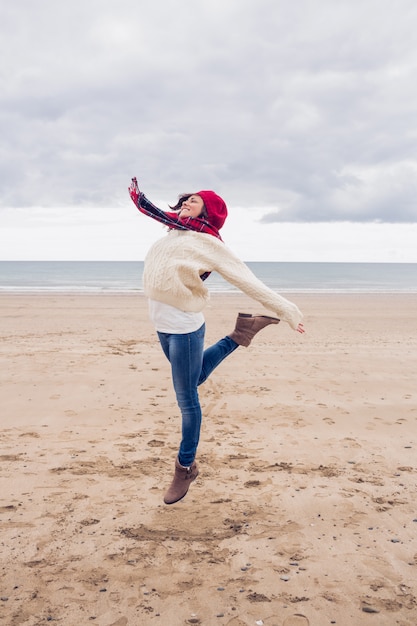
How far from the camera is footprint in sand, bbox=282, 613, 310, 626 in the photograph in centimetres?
249

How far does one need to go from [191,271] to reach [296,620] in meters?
1.98

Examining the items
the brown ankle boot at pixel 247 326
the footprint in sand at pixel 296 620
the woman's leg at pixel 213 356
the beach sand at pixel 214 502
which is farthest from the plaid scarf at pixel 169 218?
the footprint in sand at pixel 296 620

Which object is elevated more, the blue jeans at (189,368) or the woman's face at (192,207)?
the woman's face at (192,207)

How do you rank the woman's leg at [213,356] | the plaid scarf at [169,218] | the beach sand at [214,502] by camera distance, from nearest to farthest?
the beach sand at [214,502]
the plaid scarf at [169,218]
the woman's leg at [213,356]

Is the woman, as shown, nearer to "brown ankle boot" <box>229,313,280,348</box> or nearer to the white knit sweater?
the white knit sweater

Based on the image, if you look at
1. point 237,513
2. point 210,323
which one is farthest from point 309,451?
point 210,323

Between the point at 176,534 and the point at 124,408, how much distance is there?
2.98m

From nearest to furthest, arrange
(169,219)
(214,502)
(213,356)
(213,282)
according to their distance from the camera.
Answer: (169,219) → (213,356) → (214,502) → (213,282)

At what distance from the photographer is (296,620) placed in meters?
2.52

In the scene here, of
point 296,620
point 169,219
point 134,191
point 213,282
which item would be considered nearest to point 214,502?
point 296,620

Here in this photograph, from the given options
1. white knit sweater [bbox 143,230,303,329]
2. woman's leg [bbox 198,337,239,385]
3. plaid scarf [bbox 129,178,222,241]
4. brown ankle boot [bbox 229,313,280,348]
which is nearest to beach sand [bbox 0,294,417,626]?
woman's leg [bbox 198,337,239,385]

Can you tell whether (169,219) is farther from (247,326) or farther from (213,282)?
(213,282)

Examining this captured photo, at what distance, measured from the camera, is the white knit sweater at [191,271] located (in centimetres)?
321

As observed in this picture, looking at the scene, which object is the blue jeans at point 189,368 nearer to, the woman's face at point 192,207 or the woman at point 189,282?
the woman at point 189,282
